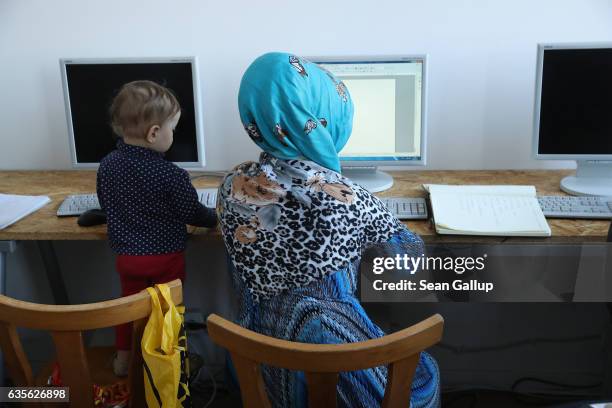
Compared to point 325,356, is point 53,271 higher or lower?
lower

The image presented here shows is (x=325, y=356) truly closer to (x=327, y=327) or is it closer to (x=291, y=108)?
(x=327, y=327)

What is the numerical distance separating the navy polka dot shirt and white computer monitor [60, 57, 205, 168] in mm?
343

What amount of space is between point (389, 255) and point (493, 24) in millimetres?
954

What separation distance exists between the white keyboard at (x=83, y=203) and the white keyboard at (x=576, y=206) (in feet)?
Result: 3.05

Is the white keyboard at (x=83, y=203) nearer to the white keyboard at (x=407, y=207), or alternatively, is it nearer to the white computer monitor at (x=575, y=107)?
the white keyboard at (x=407, y=207)

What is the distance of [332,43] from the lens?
205 cm

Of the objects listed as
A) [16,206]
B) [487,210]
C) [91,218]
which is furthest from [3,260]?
[487,210]

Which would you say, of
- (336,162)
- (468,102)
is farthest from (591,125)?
(336,162)

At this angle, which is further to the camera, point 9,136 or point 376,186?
point 9,136

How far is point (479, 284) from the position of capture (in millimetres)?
2123

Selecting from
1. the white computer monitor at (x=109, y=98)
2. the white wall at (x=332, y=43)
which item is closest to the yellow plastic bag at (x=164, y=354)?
the white computer monitor at (x=109, y=98)

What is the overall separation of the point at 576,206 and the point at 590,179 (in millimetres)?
255

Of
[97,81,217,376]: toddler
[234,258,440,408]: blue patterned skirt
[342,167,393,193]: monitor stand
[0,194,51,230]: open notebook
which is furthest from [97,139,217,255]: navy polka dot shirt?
[342,167,393,193]: monitor stand

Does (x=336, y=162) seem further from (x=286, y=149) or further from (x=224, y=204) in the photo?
(x=224, y=204)
